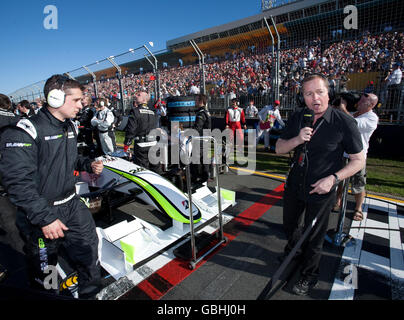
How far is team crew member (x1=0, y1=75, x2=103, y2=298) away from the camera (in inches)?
60.1

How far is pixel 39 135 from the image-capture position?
165 cm

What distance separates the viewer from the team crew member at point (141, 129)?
14.9 feet

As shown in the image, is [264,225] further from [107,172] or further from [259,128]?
[259,128]

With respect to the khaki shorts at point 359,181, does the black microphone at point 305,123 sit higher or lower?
higher

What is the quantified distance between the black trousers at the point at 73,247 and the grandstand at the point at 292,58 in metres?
6.45

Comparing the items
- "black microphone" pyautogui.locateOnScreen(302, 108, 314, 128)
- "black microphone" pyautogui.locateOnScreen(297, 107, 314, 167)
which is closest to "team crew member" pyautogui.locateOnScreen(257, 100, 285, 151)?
"black microphone" pyautogui.locateOnScreen(297, 107, 314, 167)

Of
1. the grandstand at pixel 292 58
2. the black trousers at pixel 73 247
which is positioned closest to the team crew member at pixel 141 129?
the black trousers at pixel 73 247

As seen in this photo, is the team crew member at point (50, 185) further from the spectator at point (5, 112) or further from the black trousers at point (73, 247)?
the spectator at point (5, 112)

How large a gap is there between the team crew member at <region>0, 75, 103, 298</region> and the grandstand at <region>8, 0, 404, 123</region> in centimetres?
633

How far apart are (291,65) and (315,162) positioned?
847 centimetres

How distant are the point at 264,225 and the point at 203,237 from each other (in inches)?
36.9

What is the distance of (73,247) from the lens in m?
1.91

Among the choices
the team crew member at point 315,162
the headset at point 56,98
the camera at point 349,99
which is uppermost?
the camera at point 349,99

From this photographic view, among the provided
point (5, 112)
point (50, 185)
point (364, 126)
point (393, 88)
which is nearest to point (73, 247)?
point (50, 185)
